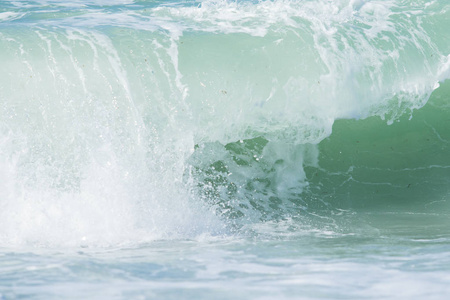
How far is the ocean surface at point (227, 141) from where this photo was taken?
132 inches

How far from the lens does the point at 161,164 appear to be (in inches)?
179

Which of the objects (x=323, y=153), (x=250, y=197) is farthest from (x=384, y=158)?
(x=250, y=197)

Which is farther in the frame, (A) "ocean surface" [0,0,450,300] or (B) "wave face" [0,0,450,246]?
(B) "wave face" [0,0,450,246]

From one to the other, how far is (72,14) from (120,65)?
157 cm

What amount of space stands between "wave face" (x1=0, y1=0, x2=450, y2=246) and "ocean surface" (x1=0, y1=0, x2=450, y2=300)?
1 centimetres

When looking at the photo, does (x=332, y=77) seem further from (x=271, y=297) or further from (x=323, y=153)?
(x=271, y=297)

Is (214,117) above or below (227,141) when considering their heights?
above

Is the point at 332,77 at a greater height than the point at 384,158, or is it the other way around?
the point at 332,77

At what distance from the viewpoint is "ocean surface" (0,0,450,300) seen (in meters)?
3.35

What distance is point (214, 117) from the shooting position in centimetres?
502

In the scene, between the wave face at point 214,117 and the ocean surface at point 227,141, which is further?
the wave face at point 214,117

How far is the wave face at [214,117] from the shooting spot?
4.28 m

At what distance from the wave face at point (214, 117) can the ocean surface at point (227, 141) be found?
0.01 metres

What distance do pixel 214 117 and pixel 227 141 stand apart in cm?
24
